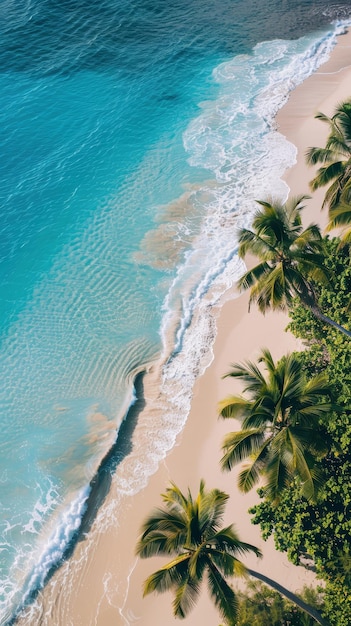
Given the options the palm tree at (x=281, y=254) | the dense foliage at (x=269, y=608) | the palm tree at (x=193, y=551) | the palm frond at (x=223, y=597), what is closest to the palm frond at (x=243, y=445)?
the palm tree at (x=193, y=551)

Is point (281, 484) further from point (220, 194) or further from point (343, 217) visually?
point (220, 194)

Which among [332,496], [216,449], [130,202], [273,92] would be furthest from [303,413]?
[273,92]

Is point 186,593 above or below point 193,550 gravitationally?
below

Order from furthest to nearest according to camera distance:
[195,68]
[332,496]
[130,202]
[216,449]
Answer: [195,68] → [130,202] → [216,449] → [332,496]

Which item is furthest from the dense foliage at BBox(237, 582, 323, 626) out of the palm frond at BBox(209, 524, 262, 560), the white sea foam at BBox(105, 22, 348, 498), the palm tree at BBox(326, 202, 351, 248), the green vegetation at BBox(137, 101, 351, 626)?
the palm tree at BBox(326, 202, 351, 248)

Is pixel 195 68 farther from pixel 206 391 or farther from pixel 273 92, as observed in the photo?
pixel 206 391

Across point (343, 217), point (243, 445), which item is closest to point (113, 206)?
point (343, 217)

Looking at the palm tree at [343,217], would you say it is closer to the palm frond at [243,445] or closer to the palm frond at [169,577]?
the palm frond at [243,445]
